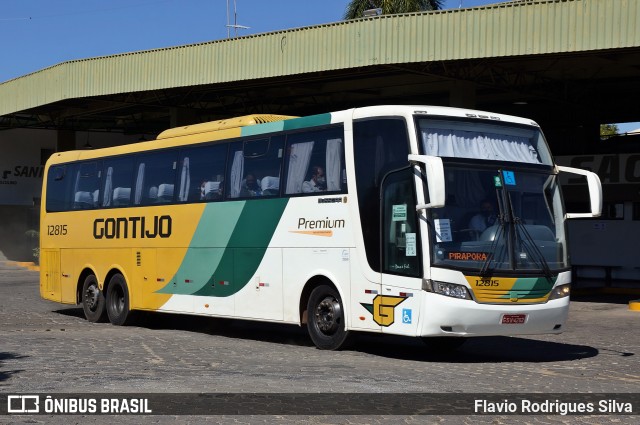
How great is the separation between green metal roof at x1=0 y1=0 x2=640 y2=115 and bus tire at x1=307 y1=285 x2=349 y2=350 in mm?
9732

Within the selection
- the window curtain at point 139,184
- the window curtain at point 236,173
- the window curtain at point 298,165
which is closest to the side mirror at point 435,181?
the window curtain at point 298,165

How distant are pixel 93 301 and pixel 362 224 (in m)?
8.50

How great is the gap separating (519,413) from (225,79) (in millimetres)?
20830

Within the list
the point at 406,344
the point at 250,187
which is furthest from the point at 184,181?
the point at 406,344

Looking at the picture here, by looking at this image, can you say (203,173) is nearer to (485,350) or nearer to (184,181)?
(184,181)

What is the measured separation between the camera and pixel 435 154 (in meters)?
13.5

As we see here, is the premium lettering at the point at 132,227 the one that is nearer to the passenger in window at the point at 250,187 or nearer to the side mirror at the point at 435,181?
the passenger in window at the point at 250,187

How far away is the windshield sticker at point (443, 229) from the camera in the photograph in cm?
1306

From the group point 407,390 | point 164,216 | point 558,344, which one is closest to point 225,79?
point 164,216

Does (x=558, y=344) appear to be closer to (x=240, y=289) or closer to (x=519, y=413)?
(x=240, y=289)

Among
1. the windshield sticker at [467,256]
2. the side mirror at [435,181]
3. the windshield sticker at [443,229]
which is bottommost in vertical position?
the windshield sticker at [467,256]

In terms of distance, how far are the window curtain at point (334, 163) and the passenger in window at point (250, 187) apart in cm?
178

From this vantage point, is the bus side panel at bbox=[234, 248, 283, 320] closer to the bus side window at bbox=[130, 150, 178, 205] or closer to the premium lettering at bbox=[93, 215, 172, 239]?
the premium lettering at bbox=[93, 215, 172, 239]

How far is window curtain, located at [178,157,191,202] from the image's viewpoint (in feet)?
59.4
